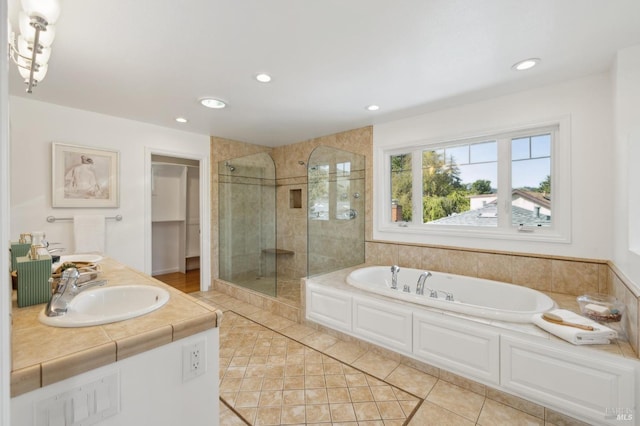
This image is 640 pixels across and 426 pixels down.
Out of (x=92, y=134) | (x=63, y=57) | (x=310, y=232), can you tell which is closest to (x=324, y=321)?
(x=310, y=232)

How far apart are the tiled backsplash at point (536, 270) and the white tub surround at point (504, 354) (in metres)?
0.24

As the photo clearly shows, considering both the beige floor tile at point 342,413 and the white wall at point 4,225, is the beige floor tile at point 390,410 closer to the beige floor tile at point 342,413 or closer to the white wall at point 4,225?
the beige floor tile at point 342,413

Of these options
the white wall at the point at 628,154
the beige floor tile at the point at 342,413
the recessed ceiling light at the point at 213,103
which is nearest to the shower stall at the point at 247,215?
the recessed ceiling light at the point at 213,103

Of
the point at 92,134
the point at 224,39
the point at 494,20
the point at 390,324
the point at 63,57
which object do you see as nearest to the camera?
the point at 494,20

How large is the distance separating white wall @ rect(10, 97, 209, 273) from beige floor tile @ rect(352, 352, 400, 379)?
2862 mm

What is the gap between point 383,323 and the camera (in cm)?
238

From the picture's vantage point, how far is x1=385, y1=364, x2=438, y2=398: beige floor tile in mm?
1967

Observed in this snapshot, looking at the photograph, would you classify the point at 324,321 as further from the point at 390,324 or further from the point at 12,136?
the point at 12,136

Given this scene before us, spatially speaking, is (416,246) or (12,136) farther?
(416,246)

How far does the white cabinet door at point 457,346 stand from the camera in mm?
1879

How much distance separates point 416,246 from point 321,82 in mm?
2008

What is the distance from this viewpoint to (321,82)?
241 centimetres

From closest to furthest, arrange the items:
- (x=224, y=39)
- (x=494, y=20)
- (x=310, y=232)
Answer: (x=494, y=20) < (x=224, y=39) < (x=310, y=232)

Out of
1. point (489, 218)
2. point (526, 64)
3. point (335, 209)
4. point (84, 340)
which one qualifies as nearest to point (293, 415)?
point (84, 340)
